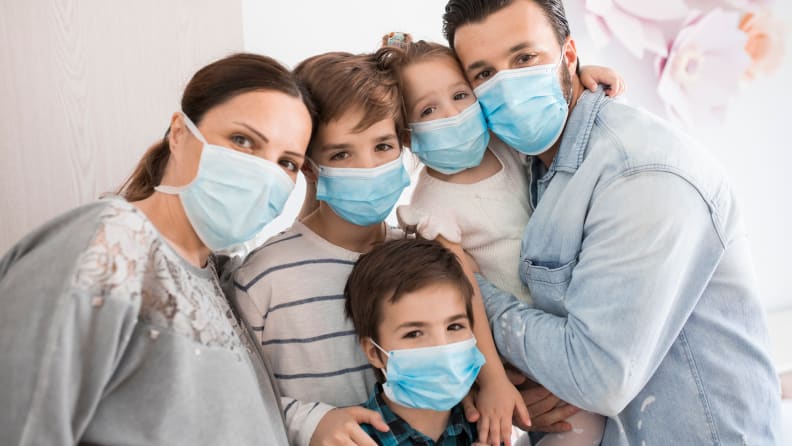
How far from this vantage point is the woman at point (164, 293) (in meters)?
0.95

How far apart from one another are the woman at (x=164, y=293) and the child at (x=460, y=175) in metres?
0.33

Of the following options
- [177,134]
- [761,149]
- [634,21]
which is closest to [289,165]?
[177,134]

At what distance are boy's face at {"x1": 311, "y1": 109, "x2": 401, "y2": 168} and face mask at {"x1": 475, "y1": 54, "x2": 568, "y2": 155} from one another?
248mm

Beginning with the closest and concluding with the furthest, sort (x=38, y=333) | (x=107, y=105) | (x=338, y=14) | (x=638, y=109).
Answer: (x=38, y=333) < (x=638, y=109) < (x=107, y=105) < (x=338, y=14)

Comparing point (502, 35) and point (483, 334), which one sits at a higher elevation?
point (502, 35)

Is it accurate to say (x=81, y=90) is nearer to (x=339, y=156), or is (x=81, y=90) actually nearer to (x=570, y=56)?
(x=339, y=156)

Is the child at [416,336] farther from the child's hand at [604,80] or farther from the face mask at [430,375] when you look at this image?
the child's hand at [604,80]

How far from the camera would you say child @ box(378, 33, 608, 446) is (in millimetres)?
1585

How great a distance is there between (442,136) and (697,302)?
66 cm

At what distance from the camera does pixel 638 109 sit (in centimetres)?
150

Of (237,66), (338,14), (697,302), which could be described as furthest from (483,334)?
(338,14)

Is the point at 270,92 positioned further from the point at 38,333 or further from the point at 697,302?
the point at 697,302

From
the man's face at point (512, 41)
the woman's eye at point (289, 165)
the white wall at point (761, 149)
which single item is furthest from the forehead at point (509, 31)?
the white wall at point (761, 149)

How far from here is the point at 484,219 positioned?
1.64m
